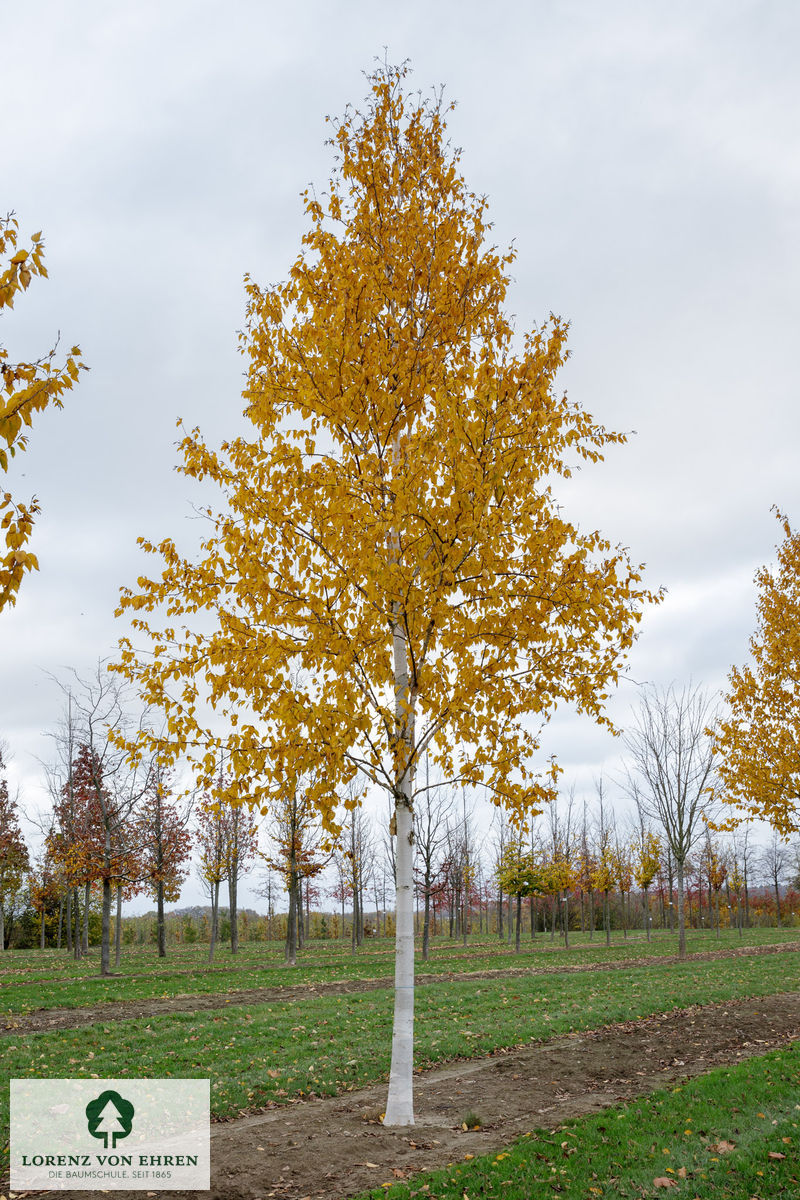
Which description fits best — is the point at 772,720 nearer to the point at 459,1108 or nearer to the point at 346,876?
the point at 459,1108

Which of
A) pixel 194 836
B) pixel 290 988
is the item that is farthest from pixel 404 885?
pixel 194 836

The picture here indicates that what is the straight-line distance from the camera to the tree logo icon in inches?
237

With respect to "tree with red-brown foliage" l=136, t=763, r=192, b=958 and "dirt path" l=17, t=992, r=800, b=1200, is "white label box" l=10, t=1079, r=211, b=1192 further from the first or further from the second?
"tree with red-brown foliage" l=136, t=763, r=192, b=958

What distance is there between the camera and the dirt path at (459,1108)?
16.9ft

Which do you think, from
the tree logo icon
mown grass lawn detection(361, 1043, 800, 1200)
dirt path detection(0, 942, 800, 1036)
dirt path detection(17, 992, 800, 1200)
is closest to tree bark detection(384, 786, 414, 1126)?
dirt path detection(17, 992, 800, 1200)

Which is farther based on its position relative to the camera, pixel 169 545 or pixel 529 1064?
pixel 529 1064

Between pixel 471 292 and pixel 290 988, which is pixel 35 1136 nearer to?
pixel 471 292

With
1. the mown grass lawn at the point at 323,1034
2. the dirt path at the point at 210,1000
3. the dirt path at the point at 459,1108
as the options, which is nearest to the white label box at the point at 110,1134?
the dirt path at the point at 459,1108

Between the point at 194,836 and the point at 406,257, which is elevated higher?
the point at 406,257

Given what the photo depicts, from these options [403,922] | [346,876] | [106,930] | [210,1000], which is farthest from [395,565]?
[346,876]

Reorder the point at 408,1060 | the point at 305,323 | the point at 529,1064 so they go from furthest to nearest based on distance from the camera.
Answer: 1. the point at 529,1064
2. the point at 305,323
3. the point at 408,1060

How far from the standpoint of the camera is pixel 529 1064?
8.45 metres

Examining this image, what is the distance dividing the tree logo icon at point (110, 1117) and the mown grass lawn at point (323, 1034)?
29.0 inches

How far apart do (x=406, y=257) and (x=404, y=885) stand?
19.3 feet
